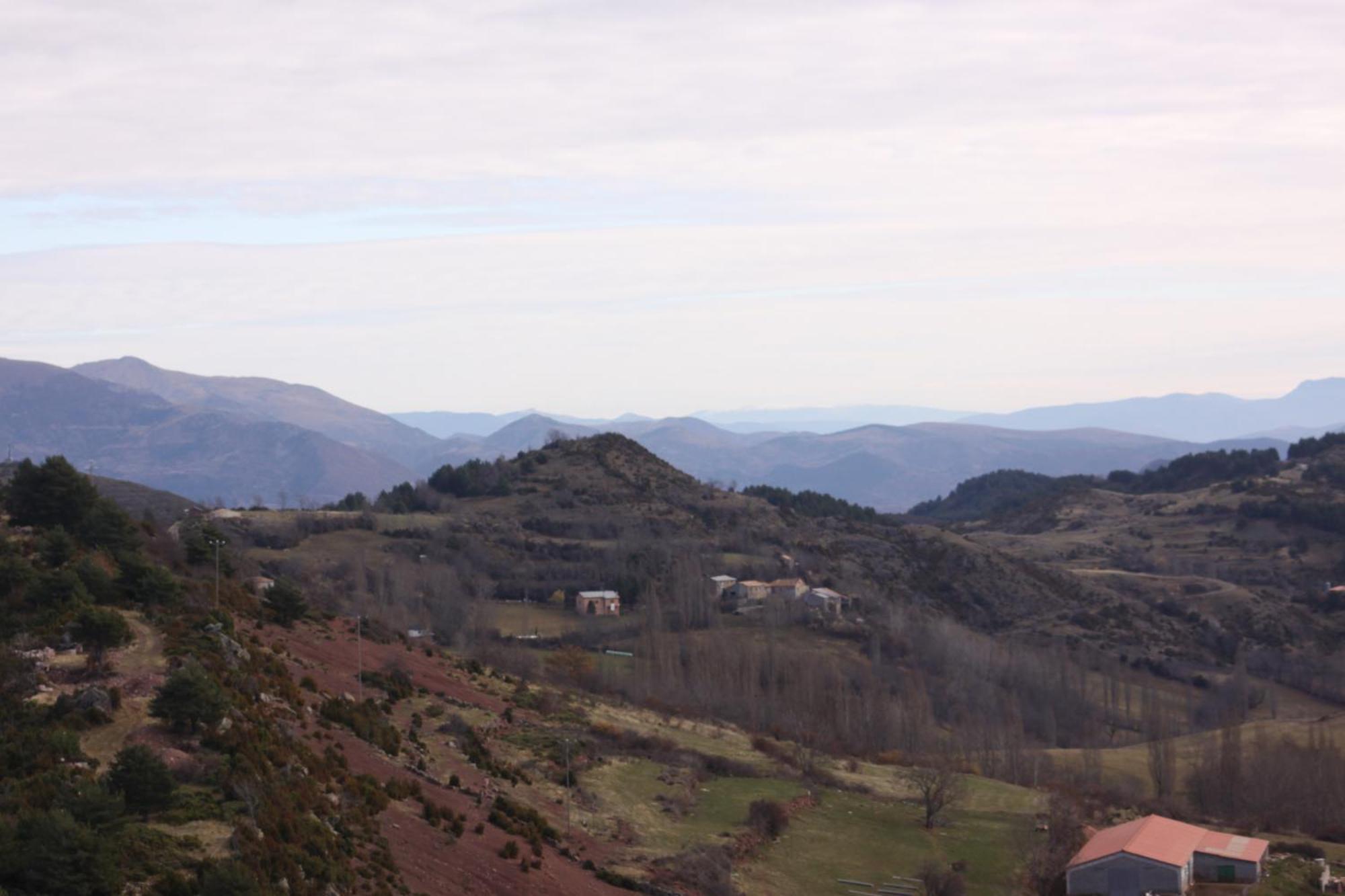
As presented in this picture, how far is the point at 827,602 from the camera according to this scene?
104938 millimetres

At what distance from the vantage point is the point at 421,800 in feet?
110

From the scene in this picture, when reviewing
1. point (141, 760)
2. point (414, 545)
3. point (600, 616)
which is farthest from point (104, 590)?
point (414, 545)

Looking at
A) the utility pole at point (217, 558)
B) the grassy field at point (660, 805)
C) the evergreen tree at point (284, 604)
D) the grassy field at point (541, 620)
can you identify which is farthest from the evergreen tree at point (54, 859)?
the grassy field at point (541, 620)

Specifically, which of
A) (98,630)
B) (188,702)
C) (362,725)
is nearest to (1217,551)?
(362,725)

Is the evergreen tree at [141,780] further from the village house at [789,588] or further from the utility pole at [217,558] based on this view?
the village house at [789,588]

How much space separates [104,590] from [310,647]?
10.7 meters

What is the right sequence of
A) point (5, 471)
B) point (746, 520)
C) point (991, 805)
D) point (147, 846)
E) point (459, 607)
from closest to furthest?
point (147, 846) → point (991, 805) → point (5, 471) → point (459, 607) → point (746, 520)

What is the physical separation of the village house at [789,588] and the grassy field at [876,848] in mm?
54486

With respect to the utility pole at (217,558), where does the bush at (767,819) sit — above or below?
below

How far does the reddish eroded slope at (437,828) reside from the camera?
97.8 ft

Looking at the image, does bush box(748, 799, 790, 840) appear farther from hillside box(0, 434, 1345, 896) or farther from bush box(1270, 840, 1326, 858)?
bush box(1270, 840, 1326, 858)

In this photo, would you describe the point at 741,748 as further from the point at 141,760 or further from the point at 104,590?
the point at 141,760

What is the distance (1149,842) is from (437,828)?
24.0 meters

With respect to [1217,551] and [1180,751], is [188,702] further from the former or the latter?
[1217,551]
